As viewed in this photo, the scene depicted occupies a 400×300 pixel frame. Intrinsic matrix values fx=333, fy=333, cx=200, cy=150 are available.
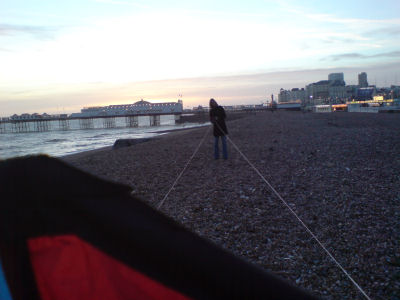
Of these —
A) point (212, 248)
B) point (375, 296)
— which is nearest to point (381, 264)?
point (375, 296)

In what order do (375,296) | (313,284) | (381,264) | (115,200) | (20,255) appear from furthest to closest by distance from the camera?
1. (381,264)
2. (313,284)
3. (375,296)
4. (115,200)
5. (20,255)

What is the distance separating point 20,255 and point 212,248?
0.59 meters

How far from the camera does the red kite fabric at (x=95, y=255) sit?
3.27ft

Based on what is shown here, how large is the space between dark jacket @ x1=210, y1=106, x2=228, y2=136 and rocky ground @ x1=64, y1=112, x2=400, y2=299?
0.97 metres

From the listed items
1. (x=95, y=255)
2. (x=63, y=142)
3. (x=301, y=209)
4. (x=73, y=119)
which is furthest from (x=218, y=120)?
(x=73, y=119)

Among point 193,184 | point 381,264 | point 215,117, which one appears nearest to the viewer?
point 381,264

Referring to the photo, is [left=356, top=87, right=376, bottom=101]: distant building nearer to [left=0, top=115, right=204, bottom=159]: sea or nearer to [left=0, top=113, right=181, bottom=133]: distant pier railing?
[left=0, top=113, right=181, bottom=133]: distant pier railing

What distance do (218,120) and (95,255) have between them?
837 centimetres

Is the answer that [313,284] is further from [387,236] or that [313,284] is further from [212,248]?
[212,248]

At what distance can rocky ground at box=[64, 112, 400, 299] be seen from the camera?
11.4 feet

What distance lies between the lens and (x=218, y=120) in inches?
366

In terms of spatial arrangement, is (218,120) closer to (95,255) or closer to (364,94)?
(95,255)

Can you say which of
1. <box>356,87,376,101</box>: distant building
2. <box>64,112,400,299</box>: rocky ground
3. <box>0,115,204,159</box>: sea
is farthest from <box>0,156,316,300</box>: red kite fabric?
<box>356,87,376,101</box>: distant building

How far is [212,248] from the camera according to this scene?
Answer: 109 centimetres
